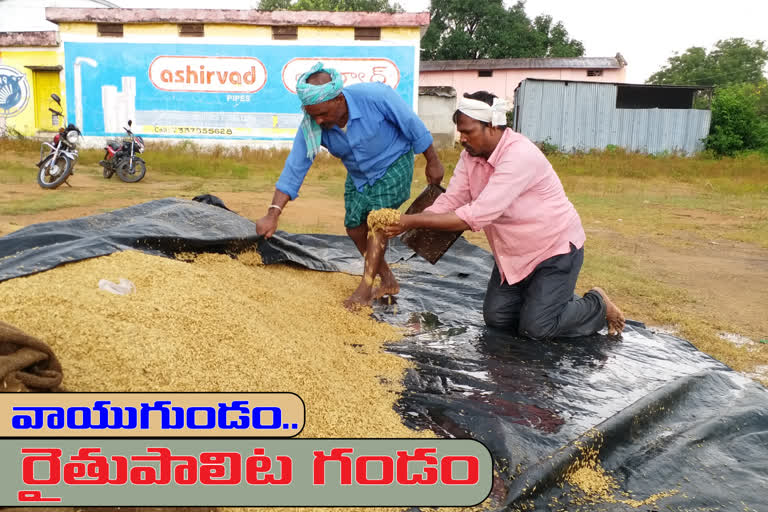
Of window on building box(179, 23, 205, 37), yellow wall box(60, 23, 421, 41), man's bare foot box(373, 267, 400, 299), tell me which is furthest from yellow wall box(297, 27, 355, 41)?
man's bare foot box(373, 267, 400, 299)

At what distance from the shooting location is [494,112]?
234 cm

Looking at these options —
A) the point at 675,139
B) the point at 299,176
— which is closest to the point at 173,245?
the point at 299,176

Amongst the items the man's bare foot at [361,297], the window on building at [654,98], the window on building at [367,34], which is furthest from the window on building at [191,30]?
the window on building at [654,98]

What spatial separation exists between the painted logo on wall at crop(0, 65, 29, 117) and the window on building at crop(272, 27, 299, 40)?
566 centimetres

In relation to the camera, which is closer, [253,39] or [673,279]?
[673,279]

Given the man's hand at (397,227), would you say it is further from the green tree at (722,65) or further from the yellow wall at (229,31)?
the green tree at (722,65)

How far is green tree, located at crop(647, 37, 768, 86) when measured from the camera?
2870cm

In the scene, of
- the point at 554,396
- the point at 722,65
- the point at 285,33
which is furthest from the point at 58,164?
the point at 722,65

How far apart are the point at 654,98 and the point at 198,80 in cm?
1201

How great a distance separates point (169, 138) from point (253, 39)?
251 centimetres

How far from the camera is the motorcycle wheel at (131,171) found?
27.3 ft

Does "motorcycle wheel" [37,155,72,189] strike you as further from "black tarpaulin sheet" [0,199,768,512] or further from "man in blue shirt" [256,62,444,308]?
"man in blue shirt" [256,62,444,308]

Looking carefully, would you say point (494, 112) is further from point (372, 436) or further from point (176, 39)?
point (176, 39)

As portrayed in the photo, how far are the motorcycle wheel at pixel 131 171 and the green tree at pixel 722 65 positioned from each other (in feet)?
91.4
